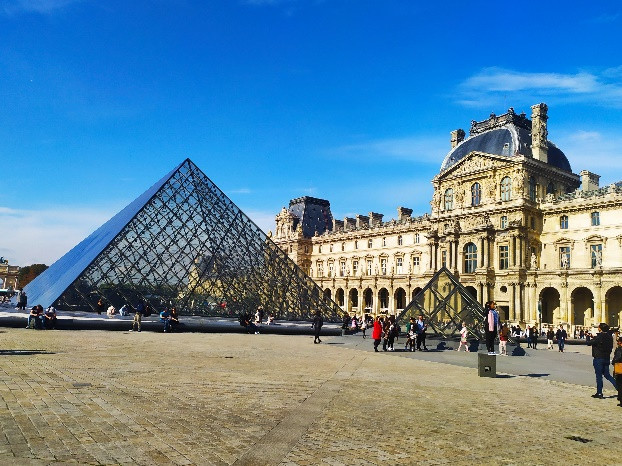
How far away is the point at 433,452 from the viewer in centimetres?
557

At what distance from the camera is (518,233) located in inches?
1734

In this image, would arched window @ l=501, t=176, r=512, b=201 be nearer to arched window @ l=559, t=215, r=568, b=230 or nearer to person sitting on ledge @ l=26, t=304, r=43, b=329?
arched window @ l=559, t=215, r=568, b=230

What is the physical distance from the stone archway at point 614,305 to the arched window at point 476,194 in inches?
509

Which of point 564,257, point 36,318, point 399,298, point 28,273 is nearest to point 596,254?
point 564,257

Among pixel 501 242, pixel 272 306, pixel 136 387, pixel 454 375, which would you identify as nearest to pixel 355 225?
pixel 501 242

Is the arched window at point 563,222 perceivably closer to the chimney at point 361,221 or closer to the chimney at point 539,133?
the chimney at point 539,133

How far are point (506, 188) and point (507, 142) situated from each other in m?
4.41

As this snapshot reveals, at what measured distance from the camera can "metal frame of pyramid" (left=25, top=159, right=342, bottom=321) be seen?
25.4 meters

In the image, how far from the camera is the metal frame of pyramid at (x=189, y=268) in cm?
2541

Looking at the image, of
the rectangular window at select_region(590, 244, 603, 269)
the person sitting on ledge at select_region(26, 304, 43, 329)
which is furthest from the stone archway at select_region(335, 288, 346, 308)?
the person sitting on ledge at select_region(26, 304, 43, 329)

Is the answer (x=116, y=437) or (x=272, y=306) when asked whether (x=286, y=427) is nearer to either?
(x=116, y=437)

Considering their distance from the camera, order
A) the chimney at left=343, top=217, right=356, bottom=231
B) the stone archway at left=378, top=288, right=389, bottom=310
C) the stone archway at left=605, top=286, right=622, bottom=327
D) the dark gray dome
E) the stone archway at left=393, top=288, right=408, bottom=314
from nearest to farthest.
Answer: the stone archway at left=605, top=286, right=622, bottom=327 → the dark gray dome → the stone archway at left=393, top=288, right=408, bottom=314 → the stone archway at left=378, top=288, right=389, bottom=310 → the chimney at left=343, top=217, right=356, bottom=231

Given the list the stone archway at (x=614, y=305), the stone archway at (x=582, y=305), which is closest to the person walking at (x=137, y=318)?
the stone archway at (x=582, y=305)

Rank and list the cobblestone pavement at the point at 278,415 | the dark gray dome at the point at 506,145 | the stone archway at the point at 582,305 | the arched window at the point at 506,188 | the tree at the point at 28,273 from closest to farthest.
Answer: the cobblestone pavement at the point at 278,415 → the stone archway at the point at 582,305 → the arched window at the point at 506,188 → the dark gray dome at the point at 506,145 → the tree at the point at 28,273
